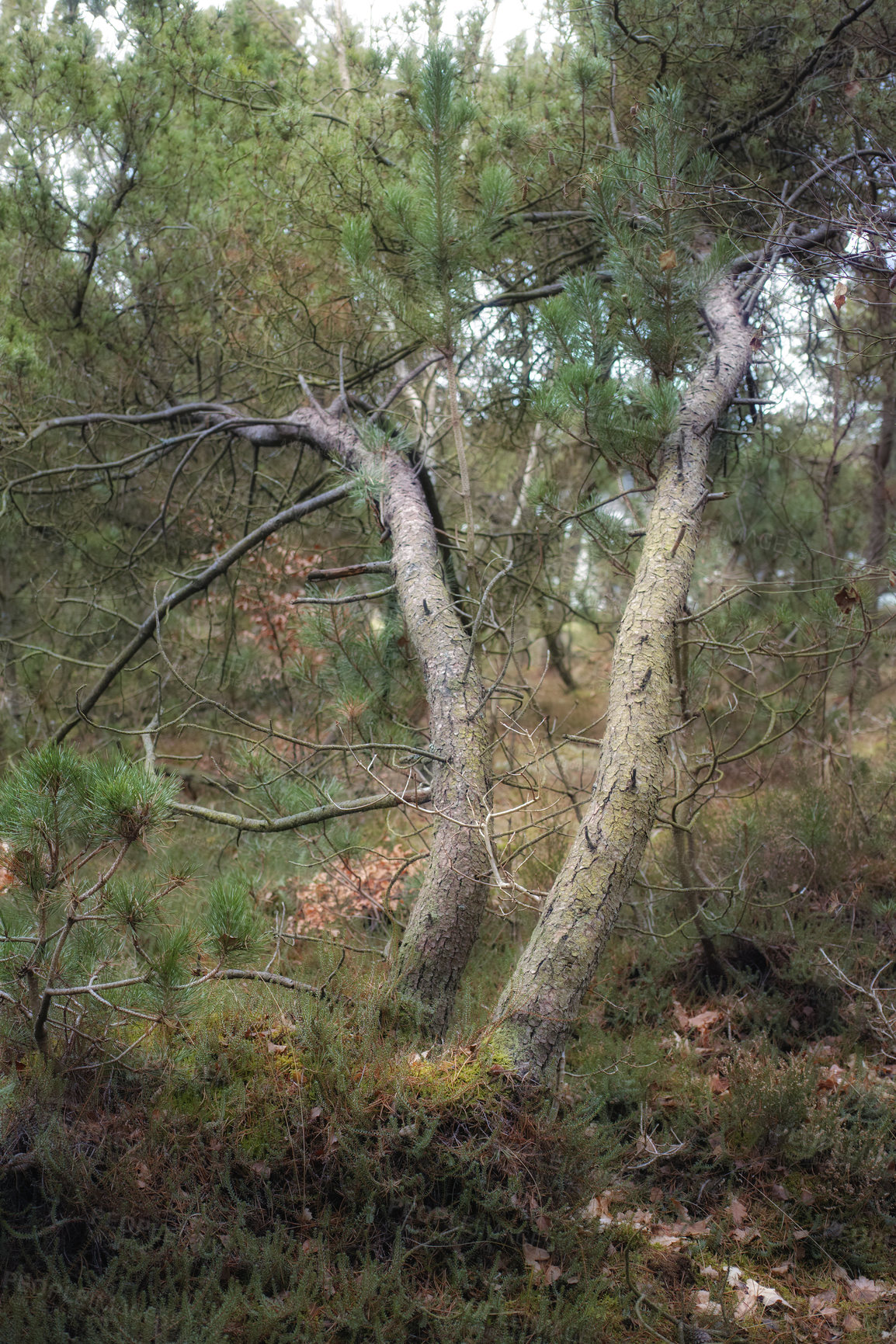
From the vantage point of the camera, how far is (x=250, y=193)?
18.9 ft

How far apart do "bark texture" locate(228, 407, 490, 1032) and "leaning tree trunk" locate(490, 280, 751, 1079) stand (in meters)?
0.26

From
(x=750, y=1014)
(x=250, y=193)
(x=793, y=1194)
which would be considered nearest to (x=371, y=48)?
(x=250, y=193)

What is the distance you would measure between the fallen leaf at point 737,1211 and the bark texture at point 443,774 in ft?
3.93

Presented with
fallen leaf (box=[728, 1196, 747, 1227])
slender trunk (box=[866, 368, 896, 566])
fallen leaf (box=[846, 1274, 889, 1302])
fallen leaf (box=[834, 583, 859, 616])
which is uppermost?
slender trunk (box=[866, 368, 896, 566])

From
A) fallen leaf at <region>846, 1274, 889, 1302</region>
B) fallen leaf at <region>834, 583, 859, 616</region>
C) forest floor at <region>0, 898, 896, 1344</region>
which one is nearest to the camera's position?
forest floor at <region>0, 898, 896, 1344</region>

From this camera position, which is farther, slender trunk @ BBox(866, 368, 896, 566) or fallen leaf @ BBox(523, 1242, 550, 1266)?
slender trunk @ BBox(866, 368, 896, 566)

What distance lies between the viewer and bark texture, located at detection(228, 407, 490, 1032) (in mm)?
3016

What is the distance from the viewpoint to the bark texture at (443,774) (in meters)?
3.02

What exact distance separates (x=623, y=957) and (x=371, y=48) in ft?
17.3

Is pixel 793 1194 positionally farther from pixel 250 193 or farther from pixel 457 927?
pixel 250 193

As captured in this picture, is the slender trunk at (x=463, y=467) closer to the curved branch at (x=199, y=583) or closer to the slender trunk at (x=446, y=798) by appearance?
the slender trunk at (x=446, y=798)

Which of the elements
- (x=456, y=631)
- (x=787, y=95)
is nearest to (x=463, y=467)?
(x=456, y=631)

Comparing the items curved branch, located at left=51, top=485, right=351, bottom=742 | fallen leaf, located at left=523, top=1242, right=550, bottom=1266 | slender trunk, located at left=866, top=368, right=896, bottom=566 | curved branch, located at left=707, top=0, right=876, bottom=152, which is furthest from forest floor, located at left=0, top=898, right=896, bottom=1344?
slender trunk, located at left=866, top=368, right=896, bottom=566

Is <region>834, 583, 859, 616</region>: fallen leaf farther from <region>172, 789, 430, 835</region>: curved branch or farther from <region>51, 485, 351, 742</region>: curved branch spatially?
<region>51, 485, 351, 742</region>: curved branch
